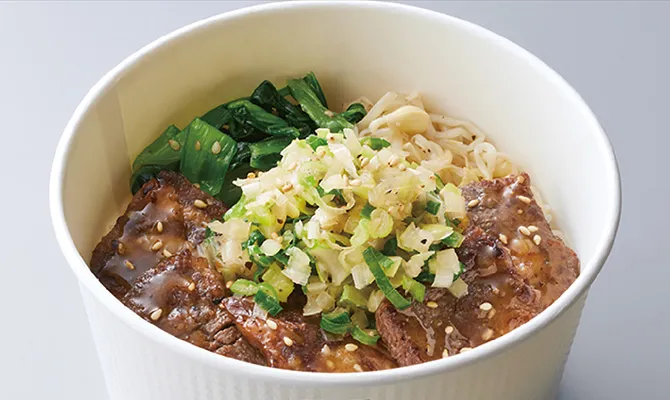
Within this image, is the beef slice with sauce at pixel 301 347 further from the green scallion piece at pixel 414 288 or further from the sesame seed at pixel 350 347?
the green scallion piece at pixel 414 288

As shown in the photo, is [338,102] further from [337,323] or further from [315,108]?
[337,323]

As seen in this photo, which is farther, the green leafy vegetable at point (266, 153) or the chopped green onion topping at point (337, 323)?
the green leafy vegetable at point (266, 153)

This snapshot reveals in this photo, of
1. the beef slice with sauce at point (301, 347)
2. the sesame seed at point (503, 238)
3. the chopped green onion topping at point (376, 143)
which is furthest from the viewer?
the chopped green onion topping at point (376, 143)

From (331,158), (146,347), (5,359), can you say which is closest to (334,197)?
(331,158)

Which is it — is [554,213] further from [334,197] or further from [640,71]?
[640,71]

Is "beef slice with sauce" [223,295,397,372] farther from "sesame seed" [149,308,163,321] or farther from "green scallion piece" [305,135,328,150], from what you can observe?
"green scallion piece" [305,135,328,150]

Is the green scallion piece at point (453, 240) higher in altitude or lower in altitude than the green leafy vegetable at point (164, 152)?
higher

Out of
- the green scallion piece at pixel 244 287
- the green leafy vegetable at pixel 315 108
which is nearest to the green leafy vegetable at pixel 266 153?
the green leafy vegetable at pixel 315 108

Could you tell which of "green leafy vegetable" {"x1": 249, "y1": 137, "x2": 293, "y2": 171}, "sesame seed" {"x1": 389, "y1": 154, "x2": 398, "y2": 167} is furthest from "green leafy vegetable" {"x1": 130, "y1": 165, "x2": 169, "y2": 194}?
"sesame seed" {"x1": 389, "y1": 154, "x2": 398, "y2": 167}
